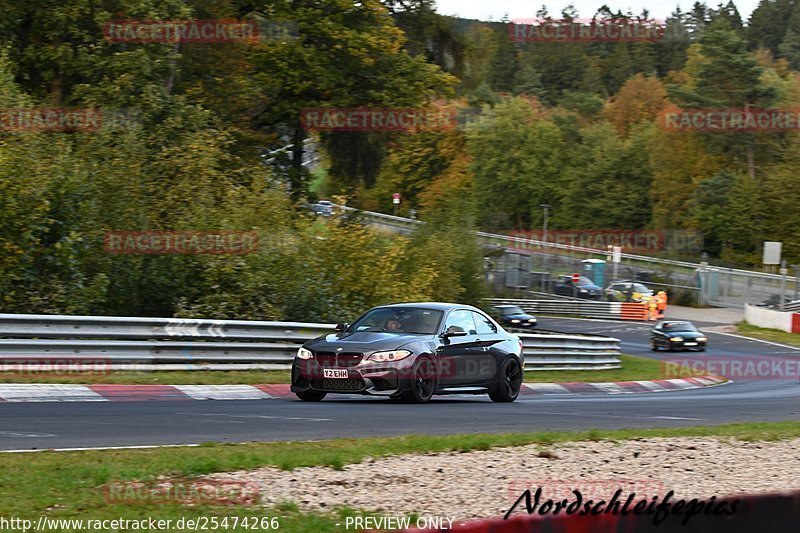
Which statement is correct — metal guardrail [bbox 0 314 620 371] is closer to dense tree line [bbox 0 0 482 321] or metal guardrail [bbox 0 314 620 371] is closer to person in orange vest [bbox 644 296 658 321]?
dense tree line [bbox 0 0 482 321]

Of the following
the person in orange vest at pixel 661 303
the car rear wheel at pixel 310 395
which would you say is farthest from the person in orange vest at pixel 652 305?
the car rear wheel at pixel 310 395

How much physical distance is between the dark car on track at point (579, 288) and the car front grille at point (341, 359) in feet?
202

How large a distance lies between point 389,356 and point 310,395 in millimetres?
1234

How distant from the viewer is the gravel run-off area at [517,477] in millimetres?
7703

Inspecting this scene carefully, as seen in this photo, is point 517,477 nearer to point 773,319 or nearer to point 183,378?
point 183,378

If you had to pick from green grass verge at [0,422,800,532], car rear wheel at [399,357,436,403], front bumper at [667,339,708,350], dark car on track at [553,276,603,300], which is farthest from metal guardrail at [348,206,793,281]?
green grass verge at [0,422,800,532]

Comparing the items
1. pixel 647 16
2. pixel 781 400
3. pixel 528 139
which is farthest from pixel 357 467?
pixel 647 16

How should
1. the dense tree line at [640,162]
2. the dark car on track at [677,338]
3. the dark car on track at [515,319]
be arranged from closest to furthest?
the dark car on track at [677,338] < the dark car on track at [515,319] < the dense tree line at [640,162]

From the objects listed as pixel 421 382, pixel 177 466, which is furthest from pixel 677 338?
pixel 177 466

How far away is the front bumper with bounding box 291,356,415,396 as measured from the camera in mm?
15211

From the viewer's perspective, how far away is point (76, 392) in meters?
14.9

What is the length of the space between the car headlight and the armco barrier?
50.6 meters

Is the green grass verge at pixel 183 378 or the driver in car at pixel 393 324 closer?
the green grass verge at pixel 183 378

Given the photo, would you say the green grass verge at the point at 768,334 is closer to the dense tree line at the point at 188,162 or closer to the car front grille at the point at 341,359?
the dense tree line at the point at 188,162
